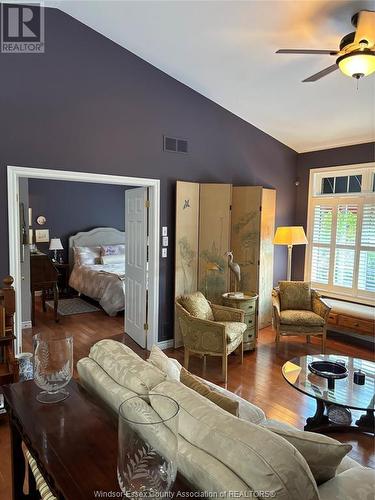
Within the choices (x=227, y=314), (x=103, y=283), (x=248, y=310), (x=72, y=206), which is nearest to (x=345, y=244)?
(x=248, y=310)

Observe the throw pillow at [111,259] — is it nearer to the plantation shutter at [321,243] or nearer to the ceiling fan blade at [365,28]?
the plantation shutter at [321,243]

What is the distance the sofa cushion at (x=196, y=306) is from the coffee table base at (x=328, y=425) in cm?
160

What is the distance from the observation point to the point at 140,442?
45.0 inches

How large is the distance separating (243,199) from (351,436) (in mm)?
3175

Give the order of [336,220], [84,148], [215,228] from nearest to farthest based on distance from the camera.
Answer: [84,148] < [215,228] < [336,220]

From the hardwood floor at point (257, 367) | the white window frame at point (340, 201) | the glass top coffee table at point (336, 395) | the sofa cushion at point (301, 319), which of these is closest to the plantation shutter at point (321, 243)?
the white window frame at point (340, 201)

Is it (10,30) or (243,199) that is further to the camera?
(243,199)

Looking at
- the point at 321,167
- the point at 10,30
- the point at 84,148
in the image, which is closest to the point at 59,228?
the point at 84,148

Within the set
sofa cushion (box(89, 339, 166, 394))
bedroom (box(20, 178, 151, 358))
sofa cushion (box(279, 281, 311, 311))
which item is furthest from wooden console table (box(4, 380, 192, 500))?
sofa cushion (box(279, 281, 311, 311))

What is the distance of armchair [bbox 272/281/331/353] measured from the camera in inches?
179

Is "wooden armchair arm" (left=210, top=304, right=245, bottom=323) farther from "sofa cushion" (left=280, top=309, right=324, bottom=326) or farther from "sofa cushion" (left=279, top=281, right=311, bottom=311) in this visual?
"sofa cushion" (left=279, top=281, right=311, bottom=311)


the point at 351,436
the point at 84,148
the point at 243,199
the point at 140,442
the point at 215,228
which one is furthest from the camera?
the point at 243,199

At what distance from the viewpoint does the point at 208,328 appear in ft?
12.3

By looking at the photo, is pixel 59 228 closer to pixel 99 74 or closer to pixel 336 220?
pixel 99 74
